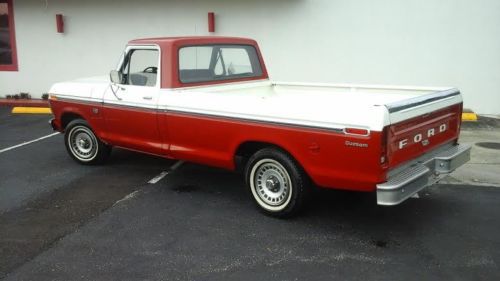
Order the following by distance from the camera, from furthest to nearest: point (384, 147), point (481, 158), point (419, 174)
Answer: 1. point (481, 158)
2. point (419, 174)
3. point (384, 147)

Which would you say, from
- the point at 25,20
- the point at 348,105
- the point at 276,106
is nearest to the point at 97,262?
the point at 276,106

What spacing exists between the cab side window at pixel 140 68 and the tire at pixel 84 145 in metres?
1.10

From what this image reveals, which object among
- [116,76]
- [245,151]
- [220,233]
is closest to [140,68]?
[116,76]

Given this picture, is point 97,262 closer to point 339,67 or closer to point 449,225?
point 449,225

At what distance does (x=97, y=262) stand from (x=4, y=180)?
3031 millimetres

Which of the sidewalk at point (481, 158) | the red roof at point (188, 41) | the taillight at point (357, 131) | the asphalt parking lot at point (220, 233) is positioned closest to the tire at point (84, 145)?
the asphalt parking lot at point (220, 233)

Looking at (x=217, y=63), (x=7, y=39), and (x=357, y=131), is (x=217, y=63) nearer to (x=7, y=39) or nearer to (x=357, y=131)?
(x=357, y=131)

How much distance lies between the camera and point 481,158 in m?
7.29

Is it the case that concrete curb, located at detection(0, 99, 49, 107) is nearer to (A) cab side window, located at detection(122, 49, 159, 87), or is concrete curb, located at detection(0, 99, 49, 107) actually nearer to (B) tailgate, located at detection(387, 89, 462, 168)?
(A) cab side window, located at detection(122, 49, 159, 87)

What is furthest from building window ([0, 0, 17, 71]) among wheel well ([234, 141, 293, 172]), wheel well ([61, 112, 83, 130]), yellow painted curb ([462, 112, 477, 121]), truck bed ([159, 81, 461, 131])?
yellow painted curb ([462, 112, 477, 121])

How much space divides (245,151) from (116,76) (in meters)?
2.03

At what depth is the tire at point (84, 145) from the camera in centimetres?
696

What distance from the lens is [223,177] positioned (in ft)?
21.4

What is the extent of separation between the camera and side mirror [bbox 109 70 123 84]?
6.16 metres
